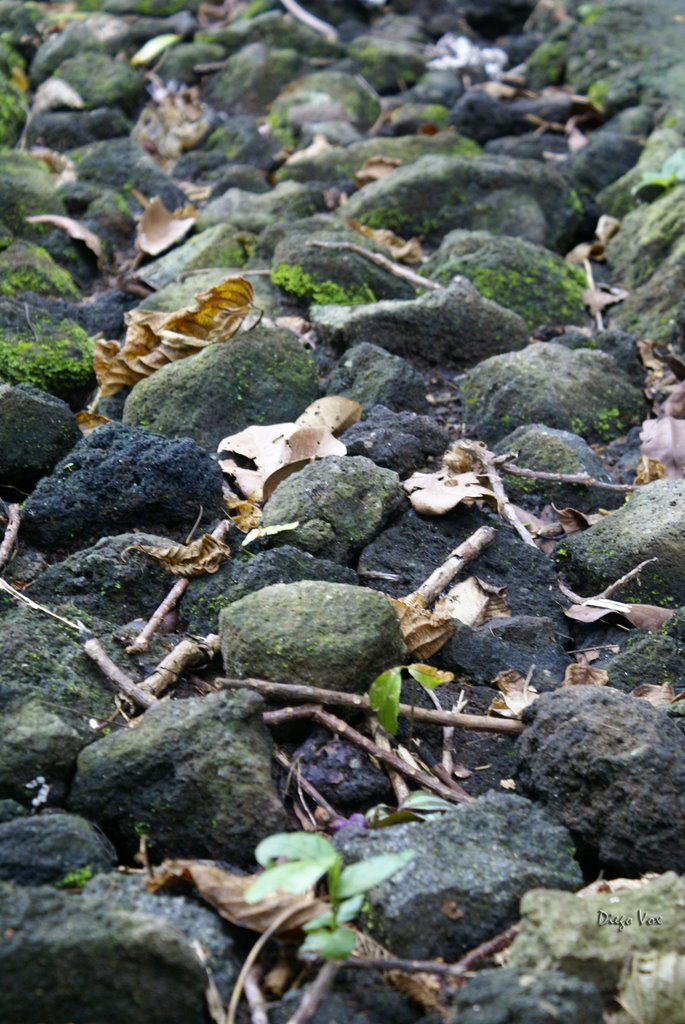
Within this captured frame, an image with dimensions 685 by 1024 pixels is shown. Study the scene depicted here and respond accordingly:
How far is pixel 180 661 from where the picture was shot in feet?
8.71

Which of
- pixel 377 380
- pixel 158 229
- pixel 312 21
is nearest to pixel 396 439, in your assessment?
pixel 377 380

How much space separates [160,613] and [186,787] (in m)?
0.70

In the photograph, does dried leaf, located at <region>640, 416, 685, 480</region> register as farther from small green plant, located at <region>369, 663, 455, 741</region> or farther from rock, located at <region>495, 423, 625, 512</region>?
small green plant, located at <region>369, 663, 455, 741</region>

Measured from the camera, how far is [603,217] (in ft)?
18.8

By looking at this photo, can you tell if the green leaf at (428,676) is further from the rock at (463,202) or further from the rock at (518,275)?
the rock at (463,202)

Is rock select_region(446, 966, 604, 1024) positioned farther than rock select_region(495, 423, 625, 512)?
No

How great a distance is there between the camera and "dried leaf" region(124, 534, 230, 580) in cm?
295

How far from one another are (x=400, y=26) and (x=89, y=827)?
25.8 ft

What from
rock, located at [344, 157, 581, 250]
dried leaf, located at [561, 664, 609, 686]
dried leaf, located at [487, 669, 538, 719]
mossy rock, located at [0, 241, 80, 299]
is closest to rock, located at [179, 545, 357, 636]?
dried leaf, located at [487, 669, 538, 719]

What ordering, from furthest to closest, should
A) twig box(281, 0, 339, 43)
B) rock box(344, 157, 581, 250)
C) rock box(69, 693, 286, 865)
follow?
twig box(281, 0, 339, 43)
rock box(344, 157, 581, 250)
rock box(69, 693, 286, 865)

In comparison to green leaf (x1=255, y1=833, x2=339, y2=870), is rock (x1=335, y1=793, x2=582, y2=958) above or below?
below

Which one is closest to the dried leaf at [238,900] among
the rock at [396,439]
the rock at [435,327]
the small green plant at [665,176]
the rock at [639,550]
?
the rock at [639,550]

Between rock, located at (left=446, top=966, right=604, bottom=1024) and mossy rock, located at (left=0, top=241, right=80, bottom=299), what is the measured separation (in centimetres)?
374

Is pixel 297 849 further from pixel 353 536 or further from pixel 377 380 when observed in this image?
pixel 377 380
